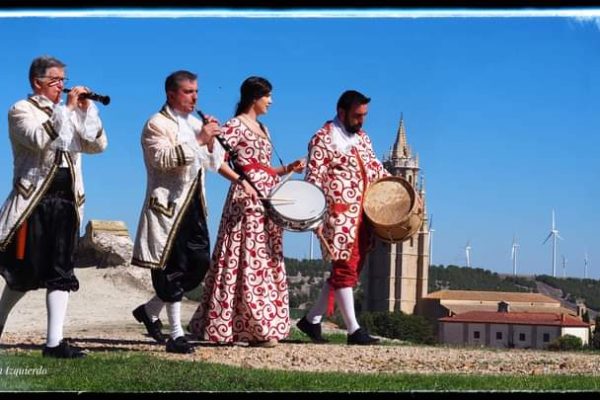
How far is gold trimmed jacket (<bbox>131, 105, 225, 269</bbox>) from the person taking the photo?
10.9 meters

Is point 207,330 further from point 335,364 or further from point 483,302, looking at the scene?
point 483,302

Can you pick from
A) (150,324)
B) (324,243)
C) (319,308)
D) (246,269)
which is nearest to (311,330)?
(319,308)

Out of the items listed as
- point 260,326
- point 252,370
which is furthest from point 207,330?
point 252,370

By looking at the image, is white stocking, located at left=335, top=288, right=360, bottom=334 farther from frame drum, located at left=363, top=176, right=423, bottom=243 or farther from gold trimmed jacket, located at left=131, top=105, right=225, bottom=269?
gold trimmed jacket, located at left=131, top=105, right=225, bottom=269

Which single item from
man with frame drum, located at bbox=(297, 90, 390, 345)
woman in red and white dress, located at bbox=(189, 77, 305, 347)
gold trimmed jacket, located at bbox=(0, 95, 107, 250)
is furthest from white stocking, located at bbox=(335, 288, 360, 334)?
gold trimmed jacket, located at bbox=(0, 95, 107, 250)

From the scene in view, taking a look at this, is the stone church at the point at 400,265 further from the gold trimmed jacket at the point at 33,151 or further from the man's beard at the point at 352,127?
the gold trimmed jacket at the point at 33,151

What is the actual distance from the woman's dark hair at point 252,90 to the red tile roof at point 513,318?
74.8 inches

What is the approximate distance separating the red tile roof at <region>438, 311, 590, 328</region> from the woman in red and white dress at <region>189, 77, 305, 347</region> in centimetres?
117

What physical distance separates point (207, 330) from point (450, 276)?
5.27ft

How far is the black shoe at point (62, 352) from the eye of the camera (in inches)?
417

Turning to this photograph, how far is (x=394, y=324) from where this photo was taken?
1231 cm

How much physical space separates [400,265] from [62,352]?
135 inches

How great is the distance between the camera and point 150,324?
11391 millimetres

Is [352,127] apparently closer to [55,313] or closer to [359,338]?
[359,338]
